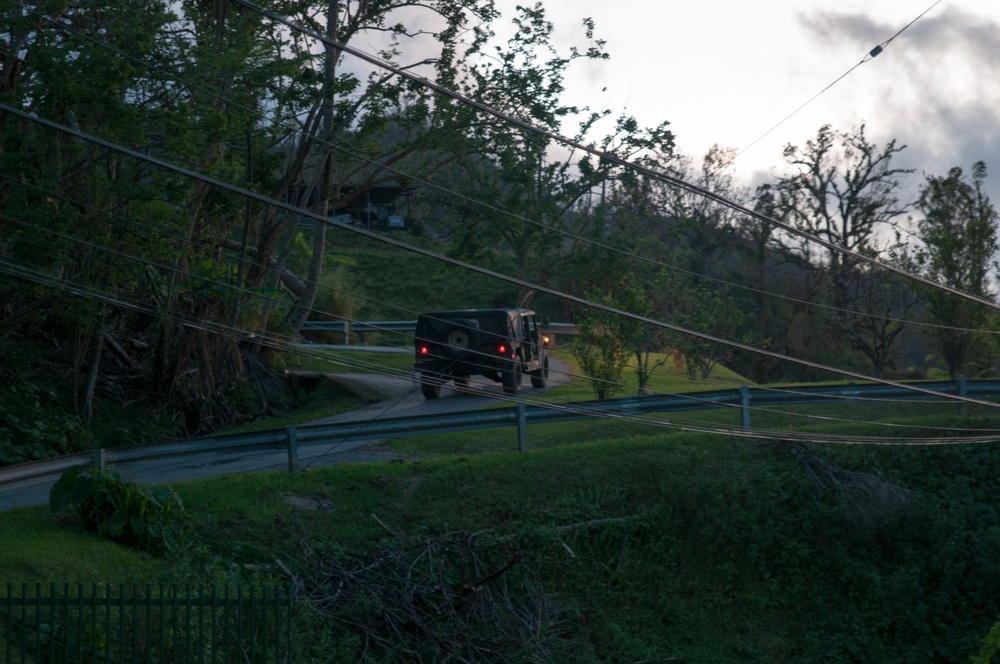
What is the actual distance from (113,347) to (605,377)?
36.4ft

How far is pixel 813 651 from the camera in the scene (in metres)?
11.2

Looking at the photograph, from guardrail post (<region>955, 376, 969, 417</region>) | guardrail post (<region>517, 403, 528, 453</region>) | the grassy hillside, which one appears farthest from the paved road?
guardrail post (<region>955, 376, 969, 417</region>)

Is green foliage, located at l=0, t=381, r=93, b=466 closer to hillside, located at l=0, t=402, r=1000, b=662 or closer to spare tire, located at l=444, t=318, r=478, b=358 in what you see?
hillside, located at l=0, t=402, r=1000, b=662

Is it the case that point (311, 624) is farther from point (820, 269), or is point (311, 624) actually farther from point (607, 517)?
point (820, 269)

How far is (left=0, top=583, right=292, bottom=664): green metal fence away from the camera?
23.4 ft

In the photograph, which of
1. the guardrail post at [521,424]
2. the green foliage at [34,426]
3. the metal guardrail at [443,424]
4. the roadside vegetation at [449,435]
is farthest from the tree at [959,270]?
the green foliage at [34,426]

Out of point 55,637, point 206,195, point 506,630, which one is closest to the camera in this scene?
point 55,637

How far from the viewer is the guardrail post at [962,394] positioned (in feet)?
49.0

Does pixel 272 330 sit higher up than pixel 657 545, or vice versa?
pixel 272 330

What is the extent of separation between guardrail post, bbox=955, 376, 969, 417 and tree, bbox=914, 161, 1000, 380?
217 inches

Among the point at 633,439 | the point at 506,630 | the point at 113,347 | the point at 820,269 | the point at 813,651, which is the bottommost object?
the point at 813,651

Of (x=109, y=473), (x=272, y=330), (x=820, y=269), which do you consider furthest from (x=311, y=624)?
(x=820, y=269)

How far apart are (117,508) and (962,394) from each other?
12427 mm

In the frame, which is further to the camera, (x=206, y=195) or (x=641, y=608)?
(x=206, y=195)
